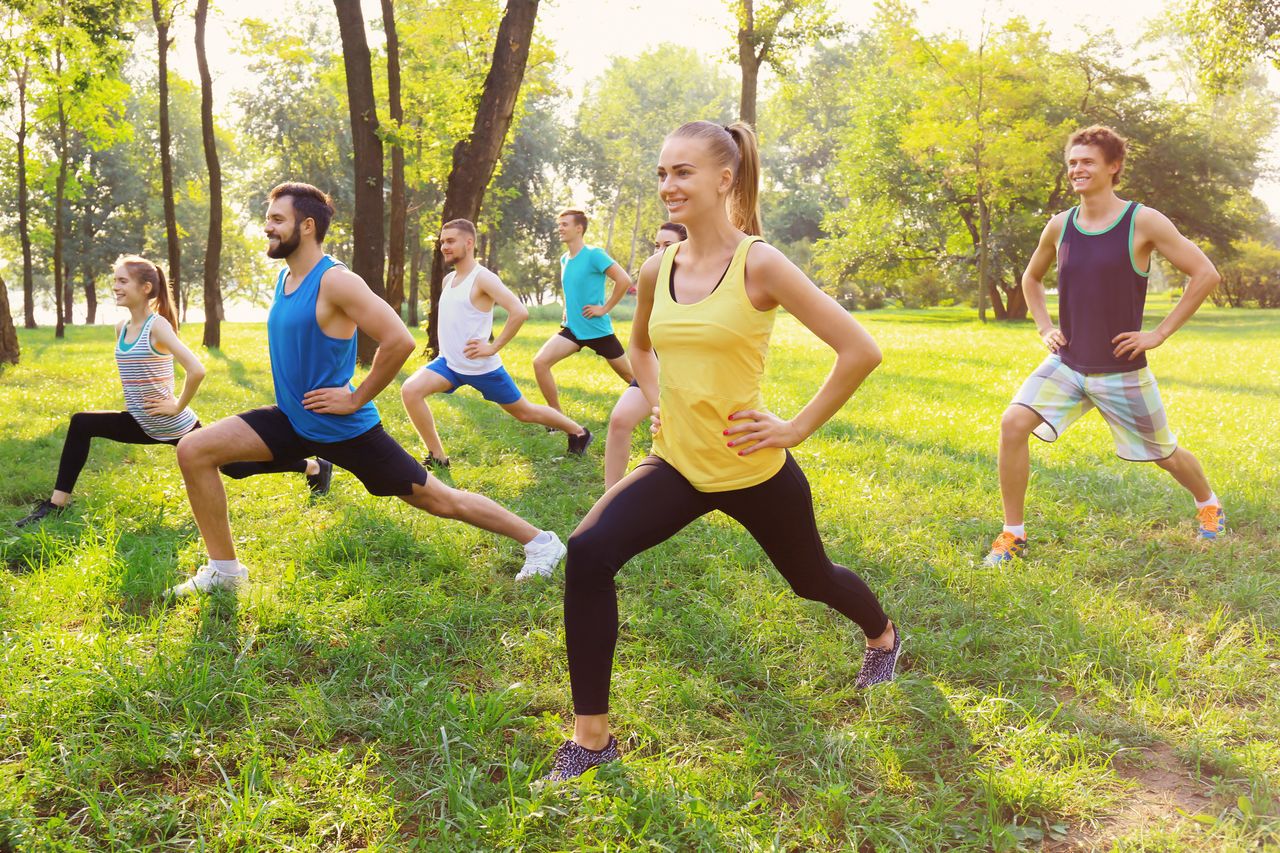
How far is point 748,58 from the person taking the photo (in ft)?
66.7

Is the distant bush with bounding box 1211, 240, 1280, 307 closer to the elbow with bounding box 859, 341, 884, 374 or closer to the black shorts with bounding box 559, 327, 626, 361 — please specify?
the black shorts with bounding box 559, 327, 626, 361

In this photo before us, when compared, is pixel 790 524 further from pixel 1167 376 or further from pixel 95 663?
pixel 1167 376

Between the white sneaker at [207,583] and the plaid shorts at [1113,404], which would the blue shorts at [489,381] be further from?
the plaid shorts at [1113,404]

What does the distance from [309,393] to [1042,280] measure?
14.3 ft

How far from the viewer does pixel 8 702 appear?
3516 millimetres

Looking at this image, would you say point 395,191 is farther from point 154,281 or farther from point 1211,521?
point 1211,521

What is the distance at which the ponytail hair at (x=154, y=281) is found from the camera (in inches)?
239

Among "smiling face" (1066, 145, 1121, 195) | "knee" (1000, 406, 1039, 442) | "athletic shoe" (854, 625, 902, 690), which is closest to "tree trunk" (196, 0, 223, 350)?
"knee" (1000, 406, 1039, 442)

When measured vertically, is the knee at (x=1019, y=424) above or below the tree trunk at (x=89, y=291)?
below

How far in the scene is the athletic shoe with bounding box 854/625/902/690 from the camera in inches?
153

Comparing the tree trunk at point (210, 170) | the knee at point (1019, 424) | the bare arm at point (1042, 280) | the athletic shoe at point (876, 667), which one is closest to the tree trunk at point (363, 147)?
the tree trunk at point (210, 170)

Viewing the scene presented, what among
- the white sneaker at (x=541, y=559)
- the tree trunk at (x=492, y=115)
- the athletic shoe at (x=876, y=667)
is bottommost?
the athletic shoe at (x=876, y=667)

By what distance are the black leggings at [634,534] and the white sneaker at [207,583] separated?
2.35 metres

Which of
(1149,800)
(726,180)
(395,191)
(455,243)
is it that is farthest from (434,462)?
(395,191)
